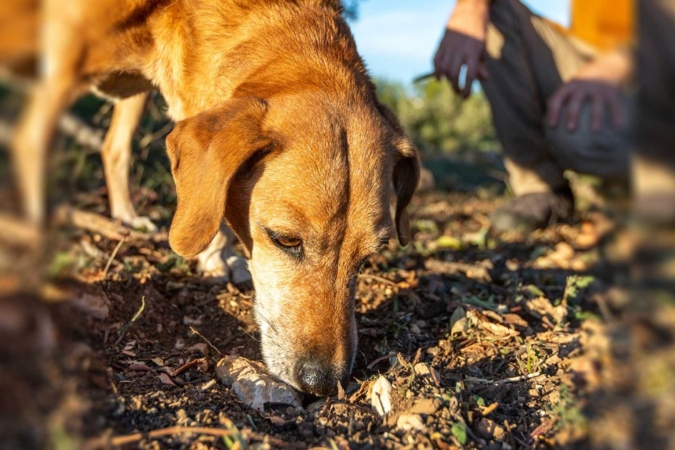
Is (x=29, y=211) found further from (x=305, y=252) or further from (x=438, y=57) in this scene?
(x=438, y=57)

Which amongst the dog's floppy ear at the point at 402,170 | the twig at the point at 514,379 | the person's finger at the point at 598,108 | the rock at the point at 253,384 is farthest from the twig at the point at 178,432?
the dog's floppy ear at the point at 402,170

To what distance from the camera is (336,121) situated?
2707mm

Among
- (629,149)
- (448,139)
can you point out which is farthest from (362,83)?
(448,139)

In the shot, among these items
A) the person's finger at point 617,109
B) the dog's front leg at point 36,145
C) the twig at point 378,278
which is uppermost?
the dog's front leg at point 36,145

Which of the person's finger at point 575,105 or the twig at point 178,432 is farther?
the person's finger at point 575,105

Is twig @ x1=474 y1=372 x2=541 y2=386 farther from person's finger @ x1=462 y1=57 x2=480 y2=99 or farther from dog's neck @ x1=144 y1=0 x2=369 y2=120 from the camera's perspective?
person's finger @ x1=462 y1=57 x2=480 y2=99

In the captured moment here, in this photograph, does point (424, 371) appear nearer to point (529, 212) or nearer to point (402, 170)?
point (402, 170)

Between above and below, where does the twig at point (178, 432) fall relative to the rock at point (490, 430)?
above

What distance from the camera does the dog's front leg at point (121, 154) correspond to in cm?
429

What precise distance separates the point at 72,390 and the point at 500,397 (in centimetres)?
163

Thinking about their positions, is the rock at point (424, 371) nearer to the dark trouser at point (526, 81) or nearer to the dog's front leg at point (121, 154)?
the dark trouser at point (526, 81)

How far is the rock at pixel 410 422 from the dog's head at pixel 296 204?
20.2 inches

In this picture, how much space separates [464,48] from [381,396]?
91.8 inches

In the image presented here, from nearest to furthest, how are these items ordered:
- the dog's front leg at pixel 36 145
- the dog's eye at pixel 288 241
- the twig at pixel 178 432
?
the dog's front leg at pixel 36 145 < the twig at pixel 178 432 < the dog's eye at pixel 288 241
